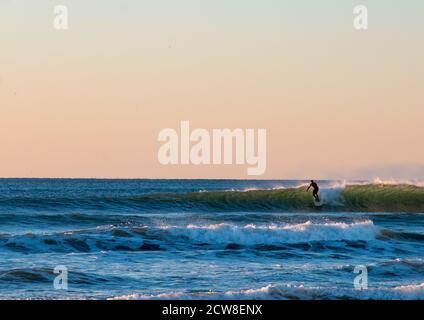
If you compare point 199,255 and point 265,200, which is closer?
point 199,255

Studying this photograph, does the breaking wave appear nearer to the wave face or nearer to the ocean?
the wave face

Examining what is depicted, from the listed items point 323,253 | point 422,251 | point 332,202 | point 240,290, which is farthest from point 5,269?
point 332,202

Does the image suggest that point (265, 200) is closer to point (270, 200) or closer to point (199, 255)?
point (270, 200)

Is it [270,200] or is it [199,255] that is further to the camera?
[270,200]

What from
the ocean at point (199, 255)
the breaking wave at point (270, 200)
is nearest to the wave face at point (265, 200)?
the breaking wave at point (270, 200)

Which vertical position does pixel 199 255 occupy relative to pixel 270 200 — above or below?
below

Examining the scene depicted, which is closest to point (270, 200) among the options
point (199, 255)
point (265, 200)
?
point (265, 200)

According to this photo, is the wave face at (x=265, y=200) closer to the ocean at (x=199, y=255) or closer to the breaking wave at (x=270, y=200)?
the breaking wave at (x=270, y=200)

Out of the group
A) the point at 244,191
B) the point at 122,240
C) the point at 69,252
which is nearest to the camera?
the point at 69,252

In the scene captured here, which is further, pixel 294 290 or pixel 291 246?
pixel 291 246

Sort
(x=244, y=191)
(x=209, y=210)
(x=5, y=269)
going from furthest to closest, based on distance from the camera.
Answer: (x=244, y=191) → (x=209, y=210) → (x=5, y=269)

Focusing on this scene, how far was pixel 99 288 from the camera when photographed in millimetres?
17969
